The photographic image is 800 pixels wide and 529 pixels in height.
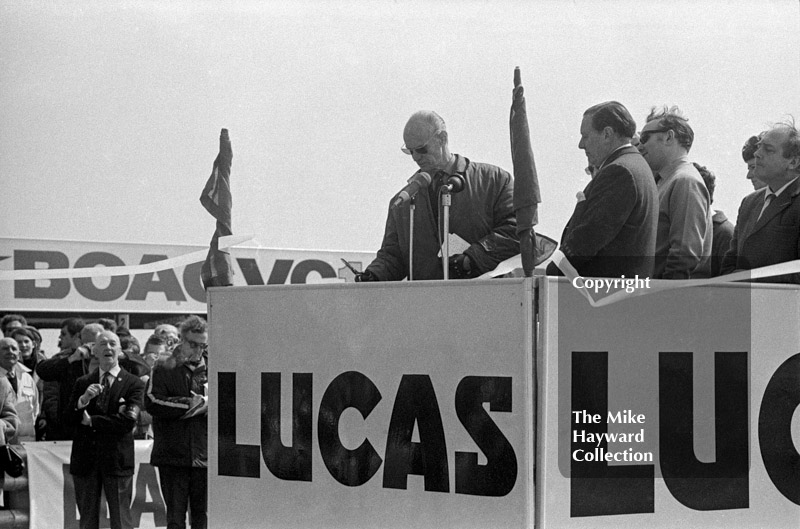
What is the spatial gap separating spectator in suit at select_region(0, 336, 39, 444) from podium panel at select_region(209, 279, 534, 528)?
136 inches

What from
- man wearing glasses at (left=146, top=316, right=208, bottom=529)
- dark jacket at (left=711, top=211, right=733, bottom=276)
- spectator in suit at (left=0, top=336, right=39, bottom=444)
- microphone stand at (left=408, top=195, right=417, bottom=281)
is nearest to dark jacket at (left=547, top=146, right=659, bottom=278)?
microphone stand at (left=408, top=195, right=417, bottom=281)

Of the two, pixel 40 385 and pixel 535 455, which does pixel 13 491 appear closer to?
pixel 40 385

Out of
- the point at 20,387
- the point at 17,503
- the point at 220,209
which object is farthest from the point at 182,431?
the point at 220,209

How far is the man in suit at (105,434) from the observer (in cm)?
586

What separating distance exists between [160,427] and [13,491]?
53.1 inches

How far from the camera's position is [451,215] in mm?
3750

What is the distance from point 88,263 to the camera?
389 inches

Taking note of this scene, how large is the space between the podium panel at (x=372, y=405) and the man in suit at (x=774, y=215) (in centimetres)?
88

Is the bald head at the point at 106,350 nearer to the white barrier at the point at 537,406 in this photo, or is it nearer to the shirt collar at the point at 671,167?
the white barrier at the point at 537,406

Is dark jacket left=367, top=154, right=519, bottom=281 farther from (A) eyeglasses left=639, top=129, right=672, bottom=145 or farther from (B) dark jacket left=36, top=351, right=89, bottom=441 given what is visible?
(B) dark jacket left=36, top=351, right=89, bottom=441

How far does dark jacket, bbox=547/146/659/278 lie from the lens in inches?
122

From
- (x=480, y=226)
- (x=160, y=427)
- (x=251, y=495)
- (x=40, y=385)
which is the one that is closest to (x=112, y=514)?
(x=160, y=427)

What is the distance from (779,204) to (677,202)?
31 centimetres

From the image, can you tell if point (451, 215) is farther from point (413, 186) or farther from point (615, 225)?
point (615, 225)
